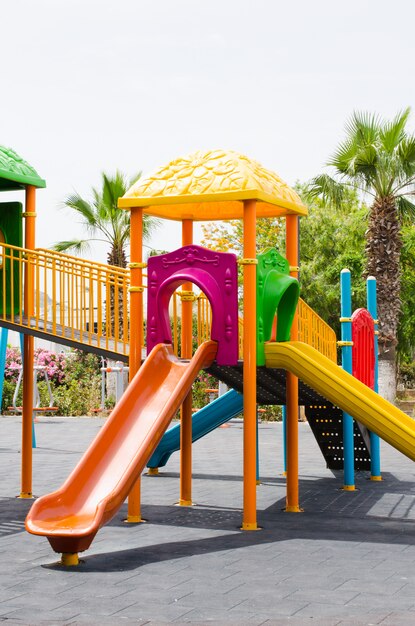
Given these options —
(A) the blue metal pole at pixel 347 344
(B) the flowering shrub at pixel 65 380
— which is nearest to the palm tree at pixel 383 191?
(B) the flowering shrub at pixel 65 380

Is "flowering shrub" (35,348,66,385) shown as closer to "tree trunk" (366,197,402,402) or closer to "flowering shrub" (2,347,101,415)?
"flowering shrub" (2,347,101,415)

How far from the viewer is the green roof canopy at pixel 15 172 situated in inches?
437

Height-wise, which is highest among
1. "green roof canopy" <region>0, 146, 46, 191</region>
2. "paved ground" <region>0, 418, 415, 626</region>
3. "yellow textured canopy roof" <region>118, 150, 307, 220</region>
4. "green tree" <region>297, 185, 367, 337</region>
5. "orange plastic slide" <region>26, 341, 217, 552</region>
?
"green tree" <region>297, 185, 367, 337</region>

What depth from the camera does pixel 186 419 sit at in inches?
433

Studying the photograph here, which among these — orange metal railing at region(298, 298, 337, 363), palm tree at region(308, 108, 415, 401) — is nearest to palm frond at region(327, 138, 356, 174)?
palm tree at region(308, 108, 415, 401)

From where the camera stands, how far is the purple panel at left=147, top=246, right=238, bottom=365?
9688mm

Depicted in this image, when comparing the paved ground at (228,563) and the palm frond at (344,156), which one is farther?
the palm frond at (344,156)

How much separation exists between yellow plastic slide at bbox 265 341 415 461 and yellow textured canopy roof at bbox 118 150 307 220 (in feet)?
4.89

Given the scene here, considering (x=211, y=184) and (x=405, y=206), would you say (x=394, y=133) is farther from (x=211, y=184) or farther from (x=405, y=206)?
(x=211, y=184)

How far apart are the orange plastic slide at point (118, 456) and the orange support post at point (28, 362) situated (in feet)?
7.52

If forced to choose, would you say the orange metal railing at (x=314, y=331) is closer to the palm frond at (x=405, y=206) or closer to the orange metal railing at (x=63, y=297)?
the orange metal railing at (x=63, y=297)

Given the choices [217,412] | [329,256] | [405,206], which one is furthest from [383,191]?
[217,412]

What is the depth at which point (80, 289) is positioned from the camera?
12.0 m

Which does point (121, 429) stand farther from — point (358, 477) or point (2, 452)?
point (2, 452)
